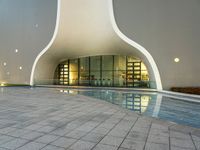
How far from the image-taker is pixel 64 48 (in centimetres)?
1731

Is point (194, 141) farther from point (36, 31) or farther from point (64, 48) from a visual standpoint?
point (36, 31)

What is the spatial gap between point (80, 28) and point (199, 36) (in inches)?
358

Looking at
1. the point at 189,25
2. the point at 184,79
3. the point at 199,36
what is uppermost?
the point at 189,25

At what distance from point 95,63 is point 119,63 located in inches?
115

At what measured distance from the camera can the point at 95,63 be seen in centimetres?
1997

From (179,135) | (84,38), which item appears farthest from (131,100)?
(84,38)

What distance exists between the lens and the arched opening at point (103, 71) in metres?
17.5

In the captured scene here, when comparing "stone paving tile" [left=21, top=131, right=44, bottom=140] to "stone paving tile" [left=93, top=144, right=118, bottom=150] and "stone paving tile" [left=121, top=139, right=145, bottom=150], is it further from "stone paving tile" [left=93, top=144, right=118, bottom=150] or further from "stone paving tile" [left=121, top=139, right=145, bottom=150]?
"stone paving tile" [left=121, top=139, right=145, bottom=150]

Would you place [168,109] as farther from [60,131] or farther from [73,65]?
[73,65]

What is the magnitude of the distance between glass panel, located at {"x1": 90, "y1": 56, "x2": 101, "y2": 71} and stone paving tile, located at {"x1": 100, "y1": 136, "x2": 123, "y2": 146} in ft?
54.3

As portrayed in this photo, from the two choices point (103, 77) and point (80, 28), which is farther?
point (103, 77)

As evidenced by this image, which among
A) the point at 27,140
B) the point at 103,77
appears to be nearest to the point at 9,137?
the point at 27,140

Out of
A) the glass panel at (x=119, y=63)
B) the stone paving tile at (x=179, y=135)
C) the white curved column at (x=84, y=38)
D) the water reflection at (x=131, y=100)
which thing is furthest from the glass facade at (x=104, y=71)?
the stone paving tile at (x=179, y=135)

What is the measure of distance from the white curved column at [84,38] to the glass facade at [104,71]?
1118mm
